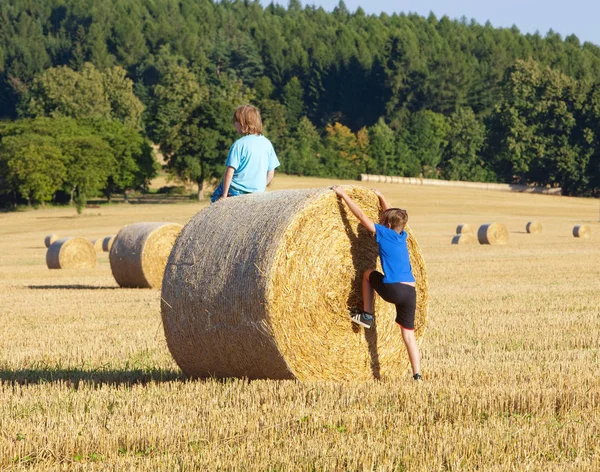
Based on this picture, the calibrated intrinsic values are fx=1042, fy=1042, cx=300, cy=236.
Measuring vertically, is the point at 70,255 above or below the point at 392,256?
below

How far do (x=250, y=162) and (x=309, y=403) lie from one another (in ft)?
9.21

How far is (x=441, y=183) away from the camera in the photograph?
105 metres

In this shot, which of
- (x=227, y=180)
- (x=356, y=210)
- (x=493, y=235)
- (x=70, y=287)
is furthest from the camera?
(x=493, y=235)

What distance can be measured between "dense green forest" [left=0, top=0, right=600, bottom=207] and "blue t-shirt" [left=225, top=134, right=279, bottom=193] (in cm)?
6808

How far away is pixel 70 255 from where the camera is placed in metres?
27.1

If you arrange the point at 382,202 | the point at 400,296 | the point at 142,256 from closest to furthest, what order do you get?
1. the point at 400,296
2. the point at 382,202
3. the point at 142,256

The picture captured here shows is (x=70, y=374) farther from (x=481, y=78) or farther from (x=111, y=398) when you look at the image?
(x=481, y=78)

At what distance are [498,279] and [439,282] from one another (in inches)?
51.9

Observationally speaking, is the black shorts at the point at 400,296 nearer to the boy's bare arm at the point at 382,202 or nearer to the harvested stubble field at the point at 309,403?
the harvested stubble field at the point at 309,403

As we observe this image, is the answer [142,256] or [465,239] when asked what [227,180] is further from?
[465,239]

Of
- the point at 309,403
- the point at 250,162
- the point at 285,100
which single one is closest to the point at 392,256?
the point at 250,162

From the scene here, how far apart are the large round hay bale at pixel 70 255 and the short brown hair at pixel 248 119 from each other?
18.3 meters

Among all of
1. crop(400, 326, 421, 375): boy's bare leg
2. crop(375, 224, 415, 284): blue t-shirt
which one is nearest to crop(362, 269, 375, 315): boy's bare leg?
crop(375, 224, 415, 284): blue t-shirt

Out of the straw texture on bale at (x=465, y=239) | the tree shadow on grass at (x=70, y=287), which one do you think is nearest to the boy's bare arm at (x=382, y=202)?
the tree shadow on grass at (x=70, y=287)
